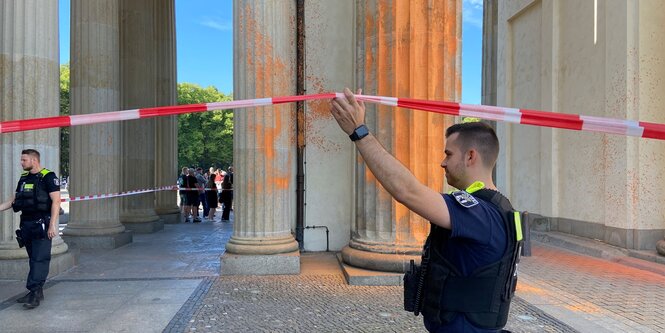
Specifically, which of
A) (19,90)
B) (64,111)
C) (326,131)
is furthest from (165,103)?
(64,111)

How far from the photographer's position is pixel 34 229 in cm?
591

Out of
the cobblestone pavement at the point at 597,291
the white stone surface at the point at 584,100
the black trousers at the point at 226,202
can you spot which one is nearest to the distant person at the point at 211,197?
the black trousers at the point at 226,202

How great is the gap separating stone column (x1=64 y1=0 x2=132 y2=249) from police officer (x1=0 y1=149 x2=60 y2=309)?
4.25 m

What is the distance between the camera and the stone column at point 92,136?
396 inches

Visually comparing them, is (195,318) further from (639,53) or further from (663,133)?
(639,53)

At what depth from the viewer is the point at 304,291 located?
21.5 feet

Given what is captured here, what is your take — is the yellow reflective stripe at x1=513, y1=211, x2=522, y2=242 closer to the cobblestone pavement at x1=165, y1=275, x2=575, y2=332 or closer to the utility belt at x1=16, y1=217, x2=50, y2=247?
the cobblestone pavement at x1=165, y1=275, x2=575, y2=332

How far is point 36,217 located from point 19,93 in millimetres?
2463

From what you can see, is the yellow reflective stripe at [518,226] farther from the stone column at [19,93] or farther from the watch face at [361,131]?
the stone column at [19,93]

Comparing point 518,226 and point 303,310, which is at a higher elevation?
point 518,226

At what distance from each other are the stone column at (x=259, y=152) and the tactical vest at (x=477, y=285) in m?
5.65

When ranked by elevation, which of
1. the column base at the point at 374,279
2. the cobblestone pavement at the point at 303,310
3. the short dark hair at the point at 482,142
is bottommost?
the cobblestone pavement at the point at 303,310

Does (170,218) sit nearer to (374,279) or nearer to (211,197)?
(211,197)

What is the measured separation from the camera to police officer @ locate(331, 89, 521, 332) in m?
1.97
